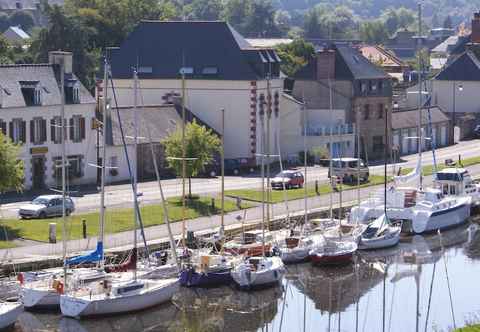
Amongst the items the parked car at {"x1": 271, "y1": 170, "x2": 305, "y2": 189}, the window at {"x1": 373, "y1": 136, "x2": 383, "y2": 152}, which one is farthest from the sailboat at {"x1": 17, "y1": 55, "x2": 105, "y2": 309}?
the window at {"x1": 373, "y1": 136, "x2": 383, "y2": 152}

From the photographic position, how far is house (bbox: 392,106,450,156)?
102438 mm

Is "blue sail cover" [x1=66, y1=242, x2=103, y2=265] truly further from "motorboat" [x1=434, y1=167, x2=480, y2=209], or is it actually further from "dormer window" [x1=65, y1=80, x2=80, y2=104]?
"motorboat" [x1=434, y1=167, x2=480, y2=209]

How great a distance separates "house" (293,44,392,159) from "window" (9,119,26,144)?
94.2 feet

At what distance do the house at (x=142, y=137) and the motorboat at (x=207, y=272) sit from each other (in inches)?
737

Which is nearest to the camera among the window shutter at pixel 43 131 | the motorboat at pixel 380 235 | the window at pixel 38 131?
the motorboat at pixel 380 235

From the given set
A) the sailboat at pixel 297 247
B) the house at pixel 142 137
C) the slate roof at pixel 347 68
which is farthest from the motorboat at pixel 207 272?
the slate roof at pixel 347 68

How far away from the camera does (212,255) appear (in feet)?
188

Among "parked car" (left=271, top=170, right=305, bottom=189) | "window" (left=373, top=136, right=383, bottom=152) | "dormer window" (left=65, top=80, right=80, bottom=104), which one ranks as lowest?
"parked car" (left=271, top=170, right=305, bottom=189)

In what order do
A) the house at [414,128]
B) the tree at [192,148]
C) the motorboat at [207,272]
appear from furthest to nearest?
the house at [414,128] < the tree at [192,148] < the motorboat at [207,272]

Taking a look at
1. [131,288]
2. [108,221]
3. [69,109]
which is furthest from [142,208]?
[131,288]

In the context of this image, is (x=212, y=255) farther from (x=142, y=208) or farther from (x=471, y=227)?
(x=471, y=227)

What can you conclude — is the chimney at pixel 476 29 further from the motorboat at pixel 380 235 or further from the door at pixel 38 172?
the motorboat at pixel 380 235

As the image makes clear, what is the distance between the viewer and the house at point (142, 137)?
257 feet

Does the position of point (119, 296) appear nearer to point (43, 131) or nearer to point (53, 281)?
point (53, 281)
